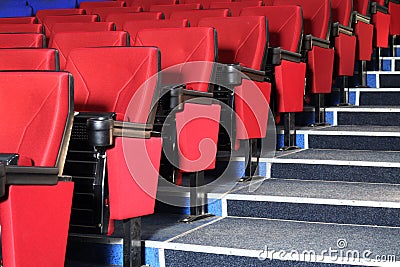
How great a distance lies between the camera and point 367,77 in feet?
3.56

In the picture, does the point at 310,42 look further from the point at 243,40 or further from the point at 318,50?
the point at 243,40

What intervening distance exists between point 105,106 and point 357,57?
57 centimetres

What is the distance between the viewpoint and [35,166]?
17.8 inches

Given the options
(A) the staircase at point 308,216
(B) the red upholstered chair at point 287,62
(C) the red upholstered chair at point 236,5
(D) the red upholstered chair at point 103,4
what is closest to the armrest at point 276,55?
(B) the red upholstered chair at point 287,62

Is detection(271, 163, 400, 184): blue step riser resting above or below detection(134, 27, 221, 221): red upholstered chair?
below

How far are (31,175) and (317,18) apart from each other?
62cm

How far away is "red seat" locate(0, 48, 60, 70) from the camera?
23.5 inches

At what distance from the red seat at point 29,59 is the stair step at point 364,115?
45 cm

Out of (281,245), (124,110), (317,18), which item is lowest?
(281,245)

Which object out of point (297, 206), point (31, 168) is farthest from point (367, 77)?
point (31, 168)

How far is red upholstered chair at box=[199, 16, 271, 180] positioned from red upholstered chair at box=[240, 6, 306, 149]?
2cm

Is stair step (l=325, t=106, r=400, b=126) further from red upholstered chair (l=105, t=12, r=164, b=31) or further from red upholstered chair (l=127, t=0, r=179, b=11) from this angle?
red upholstered chair (l=127, t=0, r=179, b=11)

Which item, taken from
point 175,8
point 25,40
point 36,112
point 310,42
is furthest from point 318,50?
point 36,112

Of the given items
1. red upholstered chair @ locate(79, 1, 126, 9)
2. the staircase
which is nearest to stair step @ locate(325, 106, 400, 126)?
the staircase
